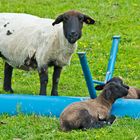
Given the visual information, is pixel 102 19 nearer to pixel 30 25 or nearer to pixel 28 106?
pixel 30 25

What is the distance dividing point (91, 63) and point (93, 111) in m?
6.18

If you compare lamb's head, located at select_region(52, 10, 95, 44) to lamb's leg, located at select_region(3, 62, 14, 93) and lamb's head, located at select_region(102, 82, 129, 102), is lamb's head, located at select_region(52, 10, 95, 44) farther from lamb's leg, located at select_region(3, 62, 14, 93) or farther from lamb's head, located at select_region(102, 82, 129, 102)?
lamb's leg, located at select_region(3, 62, 14, 93)

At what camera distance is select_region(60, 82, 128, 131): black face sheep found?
1046 cm

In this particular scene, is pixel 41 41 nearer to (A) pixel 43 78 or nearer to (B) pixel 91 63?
(A) pixel 43 78

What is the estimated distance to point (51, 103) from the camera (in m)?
11.6

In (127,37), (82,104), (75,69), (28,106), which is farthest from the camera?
(127,37)

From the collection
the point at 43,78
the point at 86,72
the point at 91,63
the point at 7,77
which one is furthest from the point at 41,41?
the point at 91,63

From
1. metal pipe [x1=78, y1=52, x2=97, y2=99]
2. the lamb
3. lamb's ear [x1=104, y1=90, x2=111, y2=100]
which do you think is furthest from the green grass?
the lamb

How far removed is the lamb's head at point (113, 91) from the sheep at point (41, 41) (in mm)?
1467

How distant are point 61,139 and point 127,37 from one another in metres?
9.56

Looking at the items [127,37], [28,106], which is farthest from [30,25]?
[127,37]

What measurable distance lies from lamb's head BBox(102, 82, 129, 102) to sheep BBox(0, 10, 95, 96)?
1.47 meters

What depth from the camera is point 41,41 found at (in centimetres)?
1290

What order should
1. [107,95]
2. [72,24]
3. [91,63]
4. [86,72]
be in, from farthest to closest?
[91,63]
[72,24]
[107,95]
[86,72]
